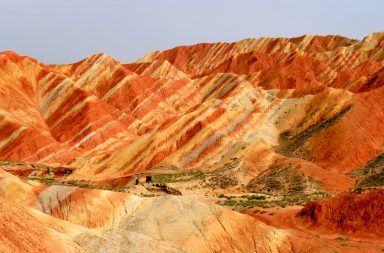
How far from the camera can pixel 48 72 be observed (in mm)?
116562

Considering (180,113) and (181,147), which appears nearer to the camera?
(181,147)

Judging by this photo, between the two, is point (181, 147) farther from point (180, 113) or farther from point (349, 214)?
point (180, 113)

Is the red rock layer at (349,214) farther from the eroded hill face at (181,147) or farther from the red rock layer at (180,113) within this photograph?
the red rock layer at (180,113)

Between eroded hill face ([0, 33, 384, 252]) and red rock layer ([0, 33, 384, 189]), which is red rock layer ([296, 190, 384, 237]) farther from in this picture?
red rock layer ([0, 33, 384, 189])

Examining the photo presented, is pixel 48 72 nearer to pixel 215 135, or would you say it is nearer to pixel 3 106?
pixel 3 106

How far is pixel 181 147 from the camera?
78.9 meters

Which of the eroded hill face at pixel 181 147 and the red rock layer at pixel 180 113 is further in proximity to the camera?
the red rock layer at pixel 180 113

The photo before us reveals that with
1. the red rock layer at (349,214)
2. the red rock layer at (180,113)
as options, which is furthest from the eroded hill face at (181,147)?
the red rock layer at (349,214)

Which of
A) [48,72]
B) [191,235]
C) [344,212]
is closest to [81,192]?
[191,235]

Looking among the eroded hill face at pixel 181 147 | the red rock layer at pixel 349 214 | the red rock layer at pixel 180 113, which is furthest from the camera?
the red rock layer at pixel 180 113

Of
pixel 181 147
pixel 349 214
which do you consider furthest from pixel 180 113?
pixel 349 214

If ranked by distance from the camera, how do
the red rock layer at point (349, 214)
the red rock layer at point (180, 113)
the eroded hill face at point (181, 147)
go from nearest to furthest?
the eroded hill face at point (181, 147)
the red rock layer at point (349, 214)
the red rock layer at point (180, 113)

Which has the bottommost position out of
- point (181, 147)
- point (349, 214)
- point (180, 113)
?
point (180, 113)

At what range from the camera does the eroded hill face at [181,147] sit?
111ft
